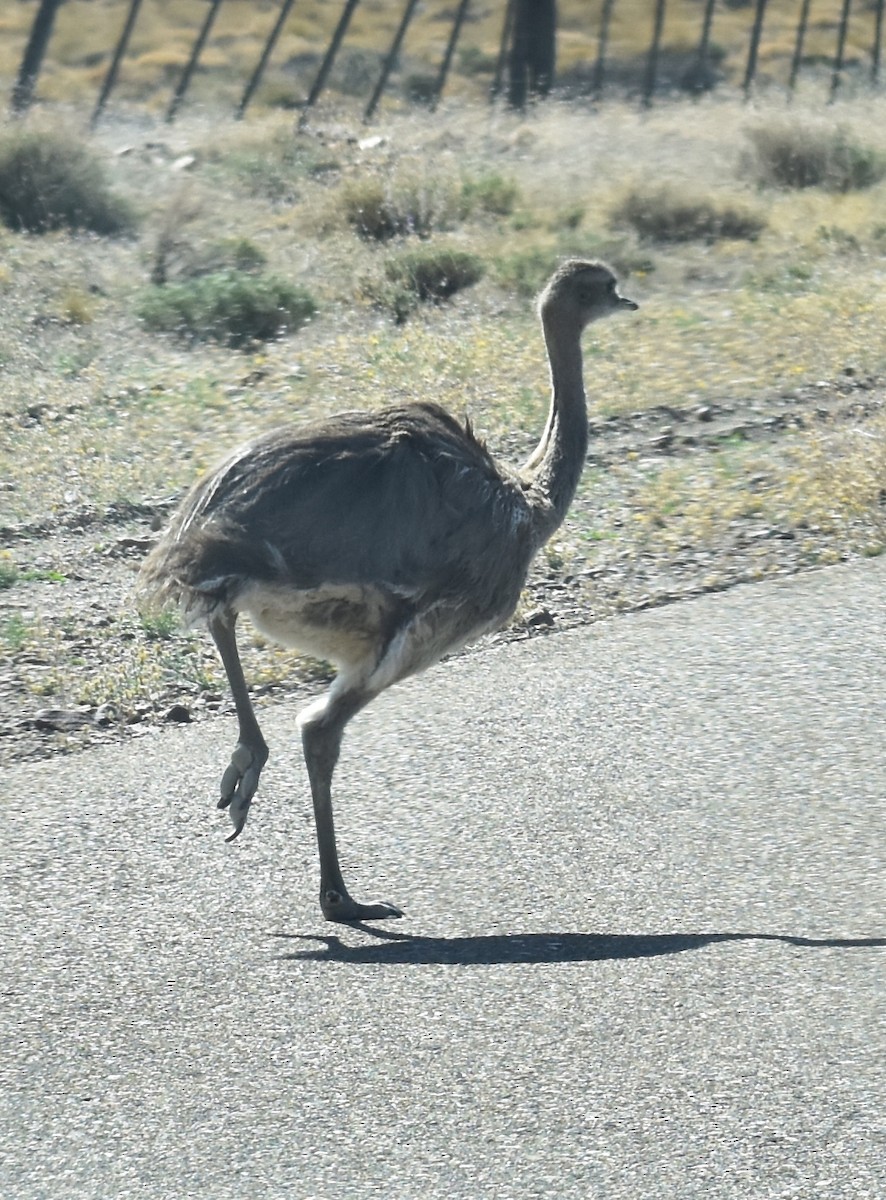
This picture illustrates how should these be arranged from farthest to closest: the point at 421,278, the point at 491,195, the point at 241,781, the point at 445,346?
the point at 491,195
the point at 421,278
the point at 445,346
the point at 241,781

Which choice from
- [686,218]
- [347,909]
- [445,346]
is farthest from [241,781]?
[686,218]

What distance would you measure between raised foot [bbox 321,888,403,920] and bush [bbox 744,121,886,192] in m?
16.1

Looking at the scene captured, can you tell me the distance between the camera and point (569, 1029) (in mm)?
4527

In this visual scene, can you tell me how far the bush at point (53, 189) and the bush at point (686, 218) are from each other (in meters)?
4.80

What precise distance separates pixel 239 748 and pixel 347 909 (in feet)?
1.65

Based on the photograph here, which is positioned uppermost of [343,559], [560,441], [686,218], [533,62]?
[343,559]

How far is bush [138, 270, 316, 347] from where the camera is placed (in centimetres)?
1361

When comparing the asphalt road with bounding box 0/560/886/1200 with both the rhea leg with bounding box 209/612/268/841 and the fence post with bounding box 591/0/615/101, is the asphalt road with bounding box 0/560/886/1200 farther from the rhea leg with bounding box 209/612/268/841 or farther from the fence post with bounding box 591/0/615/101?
the fence post with bounding box 591/0/615/101

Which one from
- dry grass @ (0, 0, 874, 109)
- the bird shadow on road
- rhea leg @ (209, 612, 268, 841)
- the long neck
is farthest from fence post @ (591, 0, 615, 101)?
the bird shadow on road

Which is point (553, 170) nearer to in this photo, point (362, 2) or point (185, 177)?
point (185, 177)

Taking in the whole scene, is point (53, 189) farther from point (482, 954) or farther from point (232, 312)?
point (482, 954)

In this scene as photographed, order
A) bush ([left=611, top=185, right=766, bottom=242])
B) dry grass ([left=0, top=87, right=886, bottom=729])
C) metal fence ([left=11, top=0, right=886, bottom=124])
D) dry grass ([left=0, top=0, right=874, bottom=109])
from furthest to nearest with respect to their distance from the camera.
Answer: dry grass ([left=0, top=0, right=874, bottom=109]) < metal fence ([left=11, top=0, right=886, bottom=124]) < bush ([left=611, top=185, right=766, bottom=242]) < dry grass ([left=0, top=87, right=886, bottom=729])

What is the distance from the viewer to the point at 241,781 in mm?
5117

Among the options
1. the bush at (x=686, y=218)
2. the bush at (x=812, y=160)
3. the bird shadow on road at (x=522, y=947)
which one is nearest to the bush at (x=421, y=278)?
the bush at (x=686, y=218)
